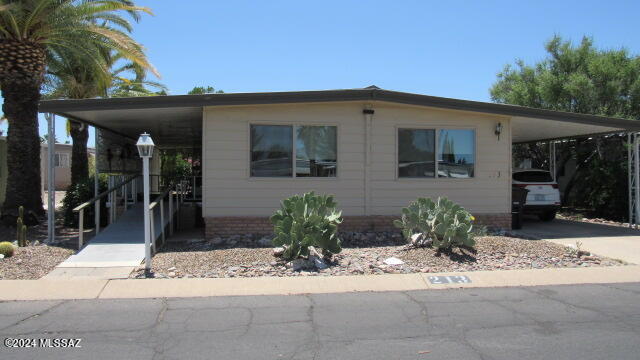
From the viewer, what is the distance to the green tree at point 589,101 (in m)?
15.9

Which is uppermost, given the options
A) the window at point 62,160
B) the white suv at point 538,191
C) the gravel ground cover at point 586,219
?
the window at point 62,160

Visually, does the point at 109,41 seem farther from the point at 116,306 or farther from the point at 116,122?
the point at 116,306

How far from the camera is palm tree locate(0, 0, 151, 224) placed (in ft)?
40.6

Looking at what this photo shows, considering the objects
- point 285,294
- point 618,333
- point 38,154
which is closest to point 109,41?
point 38,154

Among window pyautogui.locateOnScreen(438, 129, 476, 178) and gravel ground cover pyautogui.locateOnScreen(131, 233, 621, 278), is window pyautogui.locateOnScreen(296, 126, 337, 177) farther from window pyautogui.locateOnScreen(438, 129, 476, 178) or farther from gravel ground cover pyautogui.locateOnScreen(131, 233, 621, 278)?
window pyautogui.locateOnScreen(438, 129, 476, 178)

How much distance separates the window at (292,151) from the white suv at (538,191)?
236 inches

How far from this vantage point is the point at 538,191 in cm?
1409

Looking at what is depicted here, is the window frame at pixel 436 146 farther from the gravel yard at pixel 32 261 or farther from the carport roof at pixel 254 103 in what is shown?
the gravel yard at pixel 32 261

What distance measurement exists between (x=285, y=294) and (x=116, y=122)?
26.4 ft

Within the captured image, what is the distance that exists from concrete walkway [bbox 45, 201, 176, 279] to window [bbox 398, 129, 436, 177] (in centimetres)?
553

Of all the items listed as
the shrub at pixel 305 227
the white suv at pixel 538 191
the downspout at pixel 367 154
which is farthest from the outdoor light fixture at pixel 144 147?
the white suv at pixel 538 191

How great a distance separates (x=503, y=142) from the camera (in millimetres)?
12094

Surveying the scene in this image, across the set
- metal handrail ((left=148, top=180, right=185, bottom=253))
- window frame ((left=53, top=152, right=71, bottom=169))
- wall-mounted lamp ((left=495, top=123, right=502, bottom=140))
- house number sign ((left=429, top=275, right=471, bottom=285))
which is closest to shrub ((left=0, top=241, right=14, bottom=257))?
metal handrail ((left=148, top=180, right=185, bottom=253))

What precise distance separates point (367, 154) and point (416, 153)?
1213 millimetres
